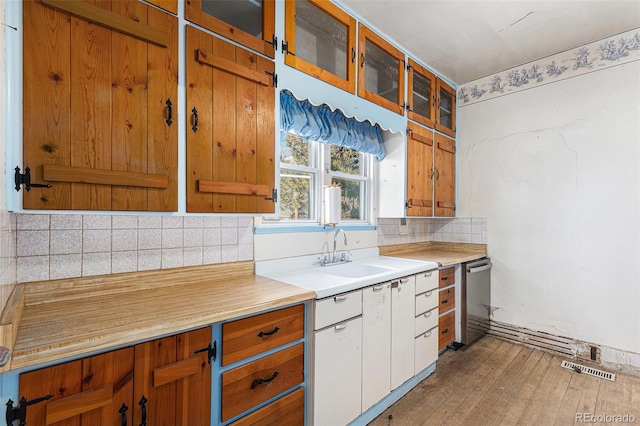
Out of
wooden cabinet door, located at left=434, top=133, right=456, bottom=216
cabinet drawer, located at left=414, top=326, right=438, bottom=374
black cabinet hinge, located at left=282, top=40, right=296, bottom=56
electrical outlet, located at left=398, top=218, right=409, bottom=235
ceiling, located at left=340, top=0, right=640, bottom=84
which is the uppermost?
ceiling, located at left=340, top=0, right=640, bottom=84

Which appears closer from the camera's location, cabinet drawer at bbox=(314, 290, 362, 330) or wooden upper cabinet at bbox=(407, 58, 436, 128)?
cabinet drawer at bbox=(314, 290, 362, 330)

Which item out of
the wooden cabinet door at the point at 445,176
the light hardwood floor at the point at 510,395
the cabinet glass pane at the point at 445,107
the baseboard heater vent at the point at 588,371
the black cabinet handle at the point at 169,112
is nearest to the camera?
the black cabinet handle at the point at 169,112

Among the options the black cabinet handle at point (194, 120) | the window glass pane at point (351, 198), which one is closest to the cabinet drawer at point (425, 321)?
the window glass pane at point (351, 198)

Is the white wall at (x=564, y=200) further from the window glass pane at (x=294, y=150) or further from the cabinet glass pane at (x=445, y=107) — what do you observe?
the window glass pane at (x=294, y=150)

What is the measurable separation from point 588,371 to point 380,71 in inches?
115

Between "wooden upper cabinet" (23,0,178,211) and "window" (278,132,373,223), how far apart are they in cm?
100

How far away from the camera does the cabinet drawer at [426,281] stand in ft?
7.50

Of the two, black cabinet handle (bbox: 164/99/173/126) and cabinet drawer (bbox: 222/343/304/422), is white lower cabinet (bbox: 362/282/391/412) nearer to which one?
cabinet drawer (bbox: 222/343/304/422)

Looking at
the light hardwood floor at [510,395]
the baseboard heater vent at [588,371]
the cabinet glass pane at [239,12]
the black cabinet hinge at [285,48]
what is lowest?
the light hardwood floor at [510,395]

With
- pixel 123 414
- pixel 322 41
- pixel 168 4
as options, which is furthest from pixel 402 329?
pixel 168 4

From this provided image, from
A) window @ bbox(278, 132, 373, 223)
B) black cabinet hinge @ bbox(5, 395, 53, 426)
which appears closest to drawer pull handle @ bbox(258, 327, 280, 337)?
black cabinet hinge @ bbox(5, 395, 53, 426)

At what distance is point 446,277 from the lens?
2.74 m

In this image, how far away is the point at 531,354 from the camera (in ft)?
9.19

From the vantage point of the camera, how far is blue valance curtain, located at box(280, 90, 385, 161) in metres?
1.97
